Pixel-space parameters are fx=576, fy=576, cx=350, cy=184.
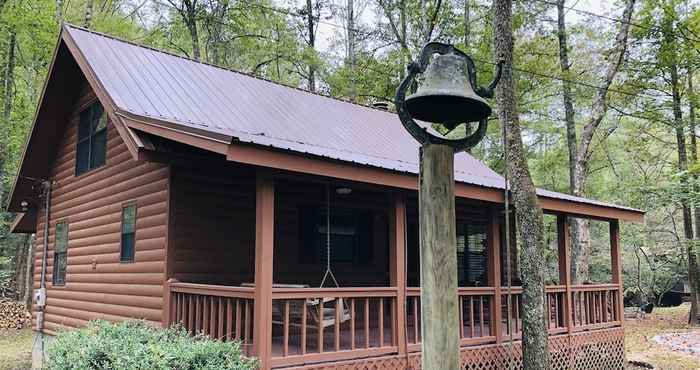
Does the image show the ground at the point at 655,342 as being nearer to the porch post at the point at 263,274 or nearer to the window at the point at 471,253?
the window at the point at 471,253

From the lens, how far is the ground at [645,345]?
10969 millimetres

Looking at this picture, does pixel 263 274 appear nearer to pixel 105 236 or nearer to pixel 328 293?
pixel 328 293

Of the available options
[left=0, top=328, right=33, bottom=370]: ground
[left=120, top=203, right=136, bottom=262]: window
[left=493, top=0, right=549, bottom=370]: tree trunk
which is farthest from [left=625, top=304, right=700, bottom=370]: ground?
[left=0, top=328, right=33, bottom=370]: ground

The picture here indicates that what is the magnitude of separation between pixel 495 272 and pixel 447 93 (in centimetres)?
543

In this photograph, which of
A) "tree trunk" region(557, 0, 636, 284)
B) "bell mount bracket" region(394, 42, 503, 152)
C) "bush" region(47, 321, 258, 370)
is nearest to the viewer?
"bell mount bracket" region(394, 42, 503, 152)

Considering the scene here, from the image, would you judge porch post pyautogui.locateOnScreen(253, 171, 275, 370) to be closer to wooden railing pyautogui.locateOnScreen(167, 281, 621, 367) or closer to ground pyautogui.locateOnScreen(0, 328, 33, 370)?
wooden railing pyautogui.locateOnScreen(167, 281, 621, 367)

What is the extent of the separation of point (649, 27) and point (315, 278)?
1375 cm

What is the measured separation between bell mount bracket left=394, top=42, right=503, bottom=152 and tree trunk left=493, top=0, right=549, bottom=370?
3956 mm

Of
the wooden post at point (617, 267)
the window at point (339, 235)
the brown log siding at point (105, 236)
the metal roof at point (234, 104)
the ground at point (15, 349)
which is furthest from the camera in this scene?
the ground at point (15, 349)

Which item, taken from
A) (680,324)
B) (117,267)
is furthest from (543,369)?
(680,324)

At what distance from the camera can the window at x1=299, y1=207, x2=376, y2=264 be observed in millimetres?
9195

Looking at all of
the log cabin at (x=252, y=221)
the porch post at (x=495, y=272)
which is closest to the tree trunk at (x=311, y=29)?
the log cabin at (x=252, y=221)

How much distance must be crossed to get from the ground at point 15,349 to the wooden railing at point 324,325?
6385 mm

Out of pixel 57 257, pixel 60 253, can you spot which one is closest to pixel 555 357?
pixel 60 253
